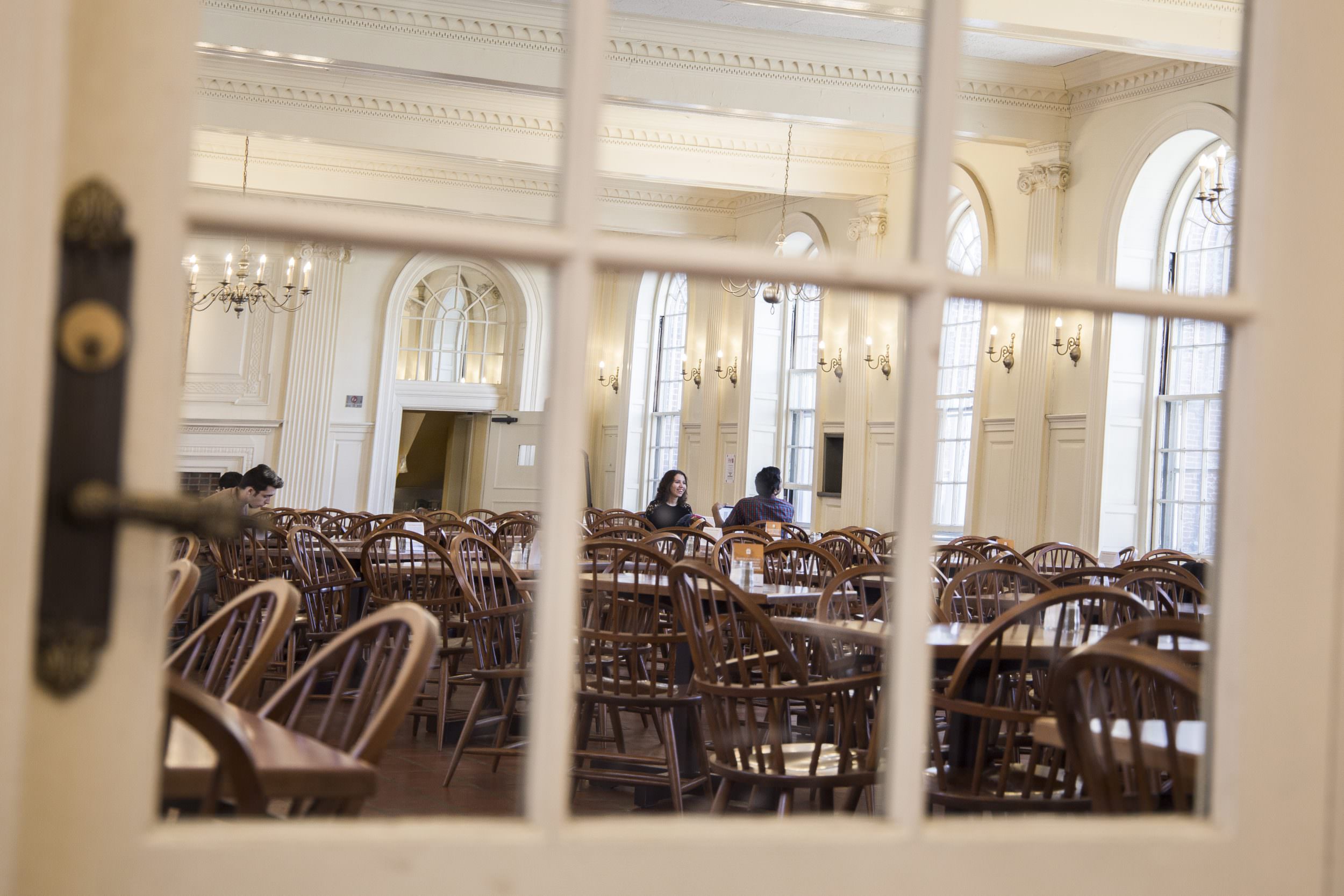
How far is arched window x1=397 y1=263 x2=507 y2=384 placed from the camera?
1544 centimetres

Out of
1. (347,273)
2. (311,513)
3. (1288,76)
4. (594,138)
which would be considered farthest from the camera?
(347,273)

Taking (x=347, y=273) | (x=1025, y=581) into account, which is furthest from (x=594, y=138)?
(x=347, y=273)

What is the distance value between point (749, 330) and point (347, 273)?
15.4ft

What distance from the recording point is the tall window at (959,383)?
1134cm

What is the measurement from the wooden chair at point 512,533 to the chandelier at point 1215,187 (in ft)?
13.3

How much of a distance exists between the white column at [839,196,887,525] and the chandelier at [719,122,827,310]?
0.50 m

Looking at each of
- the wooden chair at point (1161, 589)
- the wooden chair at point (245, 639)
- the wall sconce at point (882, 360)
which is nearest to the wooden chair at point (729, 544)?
the wooden chair at point (1161, 589)

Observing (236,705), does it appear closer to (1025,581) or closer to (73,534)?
(73,534)

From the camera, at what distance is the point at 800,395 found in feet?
44.8

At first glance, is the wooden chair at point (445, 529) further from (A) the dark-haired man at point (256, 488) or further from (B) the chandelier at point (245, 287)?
(B) the chandelier at point (245, 287)

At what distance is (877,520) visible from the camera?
467 inches

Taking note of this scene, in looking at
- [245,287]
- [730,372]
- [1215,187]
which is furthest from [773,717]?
[730,372]

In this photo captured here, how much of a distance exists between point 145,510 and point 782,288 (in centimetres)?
1176

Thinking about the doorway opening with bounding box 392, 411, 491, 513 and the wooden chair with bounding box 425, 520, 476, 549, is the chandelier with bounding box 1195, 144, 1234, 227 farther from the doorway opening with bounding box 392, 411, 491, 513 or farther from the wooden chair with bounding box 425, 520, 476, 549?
the doorway opening with bounding box 392, 411, 491, 513
